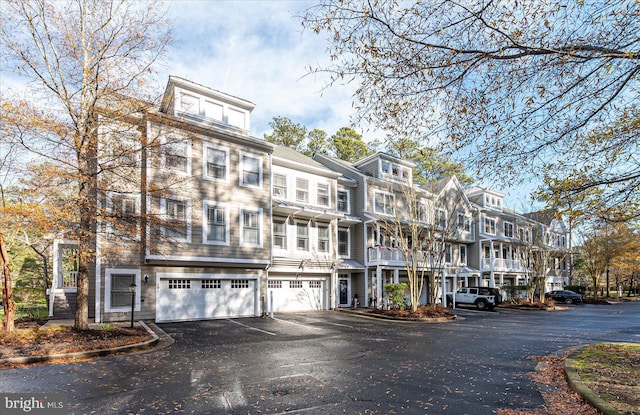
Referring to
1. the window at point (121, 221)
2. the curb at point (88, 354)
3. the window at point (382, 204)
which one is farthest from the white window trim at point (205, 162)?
the window at point (382, 204)

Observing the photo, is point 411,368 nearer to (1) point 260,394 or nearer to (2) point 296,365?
(2) point 296,365

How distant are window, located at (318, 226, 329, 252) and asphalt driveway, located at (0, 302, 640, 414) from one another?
1030 cm

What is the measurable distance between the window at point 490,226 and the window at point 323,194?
63.3ft

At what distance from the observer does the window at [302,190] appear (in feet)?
76.0

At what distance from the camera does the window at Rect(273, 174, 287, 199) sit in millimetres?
22172

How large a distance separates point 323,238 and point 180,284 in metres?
8.97

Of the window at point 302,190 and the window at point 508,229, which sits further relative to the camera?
the window at point 508,229

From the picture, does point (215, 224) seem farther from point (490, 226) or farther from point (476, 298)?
point (490, 226)

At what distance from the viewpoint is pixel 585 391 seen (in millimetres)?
6129

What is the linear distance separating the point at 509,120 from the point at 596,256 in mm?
41202

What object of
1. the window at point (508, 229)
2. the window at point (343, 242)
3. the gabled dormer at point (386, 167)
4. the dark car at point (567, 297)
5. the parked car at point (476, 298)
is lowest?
the dark car at point (567, 297)

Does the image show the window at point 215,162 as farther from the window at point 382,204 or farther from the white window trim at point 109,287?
the window at point 382,204

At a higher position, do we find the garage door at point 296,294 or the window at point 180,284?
the window at point 180,284

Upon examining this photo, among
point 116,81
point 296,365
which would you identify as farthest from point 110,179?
point 296,365
